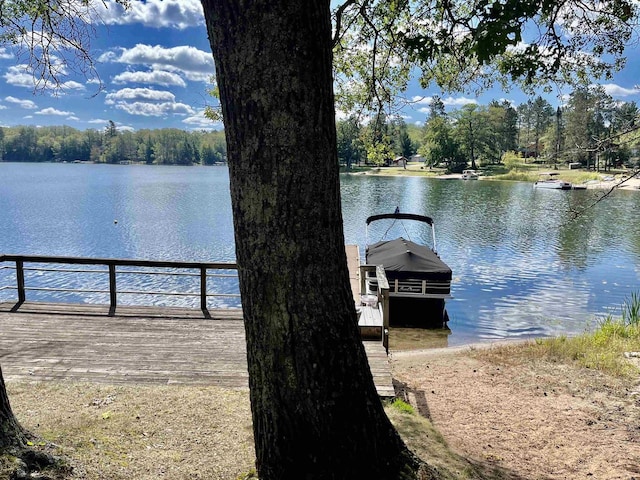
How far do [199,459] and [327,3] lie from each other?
9.15ft

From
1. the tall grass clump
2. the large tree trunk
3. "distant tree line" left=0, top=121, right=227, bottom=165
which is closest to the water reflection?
the tall grass clump

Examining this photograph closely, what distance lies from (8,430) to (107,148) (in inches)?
6644

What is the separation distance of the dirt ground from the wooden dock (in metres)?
1.10

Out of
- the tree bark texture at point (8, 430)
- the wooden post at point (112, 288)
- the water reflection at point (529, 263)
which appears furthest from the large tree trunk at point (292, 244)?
the wooden post at point (112, 288)

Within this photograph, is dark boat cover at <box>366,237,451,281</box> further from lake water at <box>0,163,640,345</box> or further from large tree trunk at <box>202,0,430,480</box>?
large tree trunk at <box>202,0,430,480</box>

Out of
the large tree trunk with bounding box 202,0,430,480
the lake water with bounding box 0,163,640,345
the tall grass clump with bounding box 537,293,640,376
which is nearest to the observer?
the large tree trunk with bounding box 202,0,430,480

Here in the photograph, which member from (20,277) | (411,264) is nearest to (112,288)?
(20,277)

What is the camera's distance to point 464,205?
37094 mm

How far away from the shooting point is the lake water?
1376cm

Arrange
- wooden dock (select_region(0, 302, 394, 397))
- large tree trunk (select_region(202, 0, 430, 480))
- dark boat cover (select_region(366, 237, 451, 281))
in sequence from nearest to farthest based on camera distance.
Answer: large tree trunk (select_region(202, 0, 430, 480))
wooden dock (select_region(0, 302, 394, 397))
dark boat cover (select_region(366, 237, 451, 281))

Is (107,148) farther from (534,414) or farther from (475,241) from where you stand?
(534,414)

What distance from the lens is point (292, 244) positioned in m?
1.76

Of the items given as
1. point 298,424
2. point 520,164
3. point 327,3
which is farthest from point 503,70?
point 520,164

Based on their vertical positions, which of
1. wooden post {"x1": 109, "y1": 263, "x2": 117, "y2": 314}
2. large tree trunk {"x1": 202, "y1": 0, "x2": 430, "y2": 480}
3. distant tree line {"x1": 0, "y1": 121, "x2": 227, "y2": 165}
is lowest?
wooden post {"x1": 109, "y1": 263, "x2": 117, "y2": 314}
